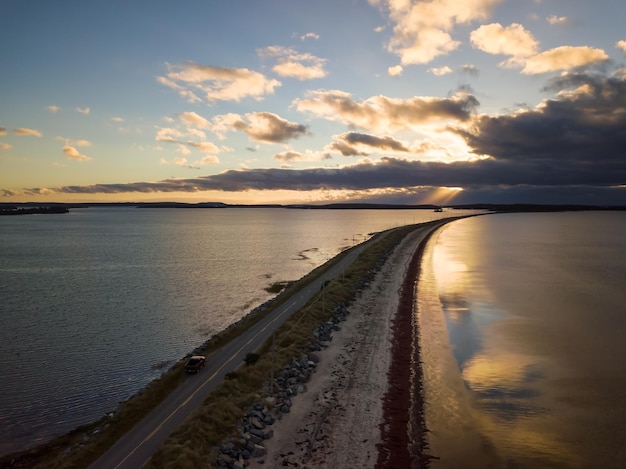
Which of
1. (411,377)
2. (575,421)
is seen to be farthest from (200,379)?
(575,421)

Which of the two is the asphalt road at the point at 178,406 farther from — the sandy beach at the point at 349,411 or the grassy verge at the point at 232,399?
the sandy beach at the point at 349,411

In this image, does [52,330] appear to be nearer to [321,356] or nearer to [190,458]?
[321,356]

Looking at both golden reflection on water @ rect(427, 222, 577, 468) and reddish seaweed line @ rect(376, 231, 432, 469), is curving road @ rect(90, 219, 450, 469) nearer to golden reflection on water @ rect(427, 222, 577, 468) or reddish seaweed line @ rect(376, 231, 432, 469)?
reddish seaweed line @ rect(376, 231, 432, 469)

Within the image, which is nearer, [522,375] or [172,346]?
[522,375]

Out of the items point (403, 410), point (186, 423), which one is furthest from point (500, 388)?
point (186, 423)

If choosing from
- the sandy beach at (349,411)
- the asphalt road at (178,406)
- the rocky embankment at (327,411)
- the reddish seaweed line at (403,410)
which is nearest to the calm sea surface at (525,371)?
the reddish seaweed line at (403,410)

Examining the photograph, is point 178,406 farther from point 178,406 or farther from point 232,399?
point 232,399

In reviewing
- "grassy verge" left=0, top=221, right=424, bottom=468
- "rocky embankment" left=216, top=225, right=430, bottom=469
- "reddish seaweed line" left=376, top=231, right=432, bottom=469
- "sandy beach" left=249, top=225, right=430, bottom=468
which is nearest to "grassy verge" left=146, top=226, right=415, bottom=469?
"grassy verge" left=0, top=221, right=424, bottom=468
